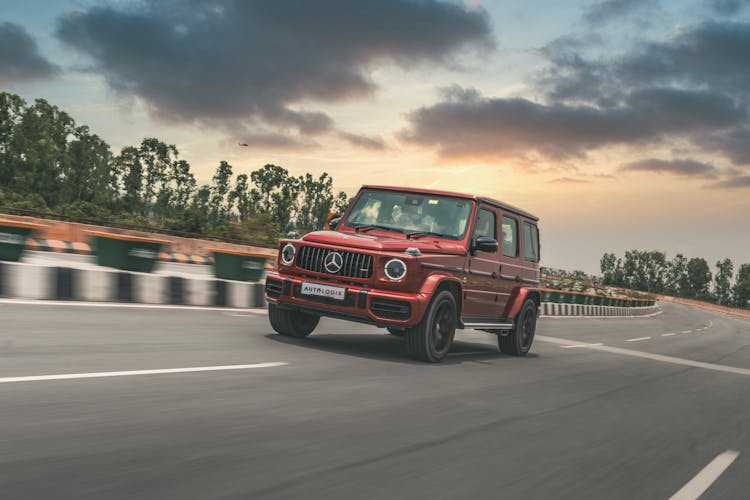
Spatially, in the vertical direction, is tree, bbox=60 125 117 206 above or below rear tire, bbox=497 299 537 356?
above

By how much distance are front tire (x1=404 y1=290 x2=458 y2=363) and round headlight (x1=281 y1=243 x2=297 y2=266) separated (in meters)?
1.57

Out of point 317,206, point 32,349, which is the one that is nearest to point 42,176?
point 317,206

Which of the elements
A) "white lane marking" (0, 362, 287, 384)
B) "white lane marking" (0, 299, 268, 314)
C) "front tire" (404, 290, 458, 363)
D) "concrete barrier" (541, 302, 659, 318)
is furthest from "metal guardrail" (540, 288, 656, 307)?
"white lane marking" (0, 362, 287, 384)

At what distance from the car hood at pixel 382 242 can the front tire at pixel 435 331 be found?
1.88 feet

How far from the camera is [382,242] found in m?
8.80

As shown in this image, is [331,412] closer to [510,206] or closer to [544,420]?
[544,420]

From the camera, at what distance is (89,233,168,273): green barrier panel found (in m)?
14.8

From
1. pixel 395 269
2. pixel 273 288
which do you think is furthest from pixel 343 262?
pixel 273 288

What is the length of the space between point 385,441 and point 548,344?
10.5 m

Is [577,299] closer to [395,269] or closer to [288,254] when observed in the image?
[288,254]

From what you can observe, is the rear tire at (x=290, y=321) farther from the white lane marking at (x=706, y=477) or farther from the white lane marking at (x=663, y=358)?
the white lane marking at (x=663, y=358)

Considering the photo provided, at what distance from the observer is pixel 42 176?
111688 millimetres

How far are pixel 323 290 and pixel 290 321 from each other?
125cm

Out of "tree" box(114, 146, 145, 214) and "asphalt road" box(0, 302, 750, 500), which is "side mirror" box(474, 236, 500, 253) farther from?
"tree" box(114, 146, 145, 214)
